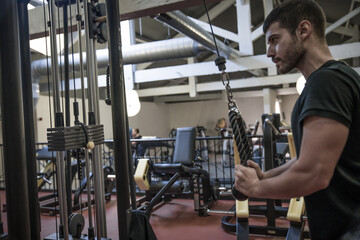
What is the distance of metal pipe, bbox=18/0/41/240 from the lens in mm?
1961

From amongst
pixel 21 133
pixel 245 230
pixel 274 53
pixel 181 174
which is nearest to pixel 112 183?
pixel 181 174

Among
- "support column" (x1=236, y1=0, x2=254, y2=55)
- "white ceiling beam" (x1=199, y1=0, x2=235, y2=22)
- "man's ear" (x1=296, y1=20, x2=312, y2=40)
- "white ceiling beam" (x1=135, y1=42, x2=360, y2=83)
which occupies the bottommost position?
"man's ear" (x1=296, y1=20, x2=312, y2=40)

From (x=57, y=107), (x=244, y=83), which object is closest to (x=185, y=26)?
(x=57, y=107)

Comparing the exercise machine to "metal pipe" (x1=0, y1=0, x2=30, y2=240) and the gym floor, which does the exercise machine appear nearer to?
the gym floor

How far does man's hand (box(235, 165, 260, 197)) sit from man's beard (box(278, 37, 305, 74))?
0.33 m

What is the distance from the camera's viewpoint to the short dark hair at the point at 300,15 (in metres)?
0.95

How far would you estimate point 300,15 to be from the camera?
3.12ft

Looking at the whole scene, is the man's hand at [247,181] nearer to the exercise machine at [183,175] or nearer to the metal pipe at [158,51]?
the exercise machine at [183,175]

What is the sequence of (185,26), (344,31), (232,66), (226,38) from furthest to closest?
(344,31) < (226,38) < (232,66) < (185,26)

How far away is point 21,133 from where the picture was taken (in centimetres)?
158

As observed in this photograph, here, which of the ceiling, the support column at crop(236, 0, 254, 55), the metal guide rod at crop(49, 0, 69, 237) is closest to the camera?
the metal guide rod at crop(49, 0, 69, 237)

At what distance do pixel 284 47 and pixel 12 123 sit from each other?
4.34 ft

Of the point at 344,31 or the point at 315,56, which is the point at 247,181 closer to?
the point at 315,56

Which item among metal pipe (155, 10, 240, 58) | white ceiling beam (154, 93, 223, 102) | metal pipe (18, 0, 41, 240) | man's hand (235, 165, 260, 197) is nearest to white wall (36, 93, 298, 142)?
white ceiling beam (154, 93, 223, 102)
